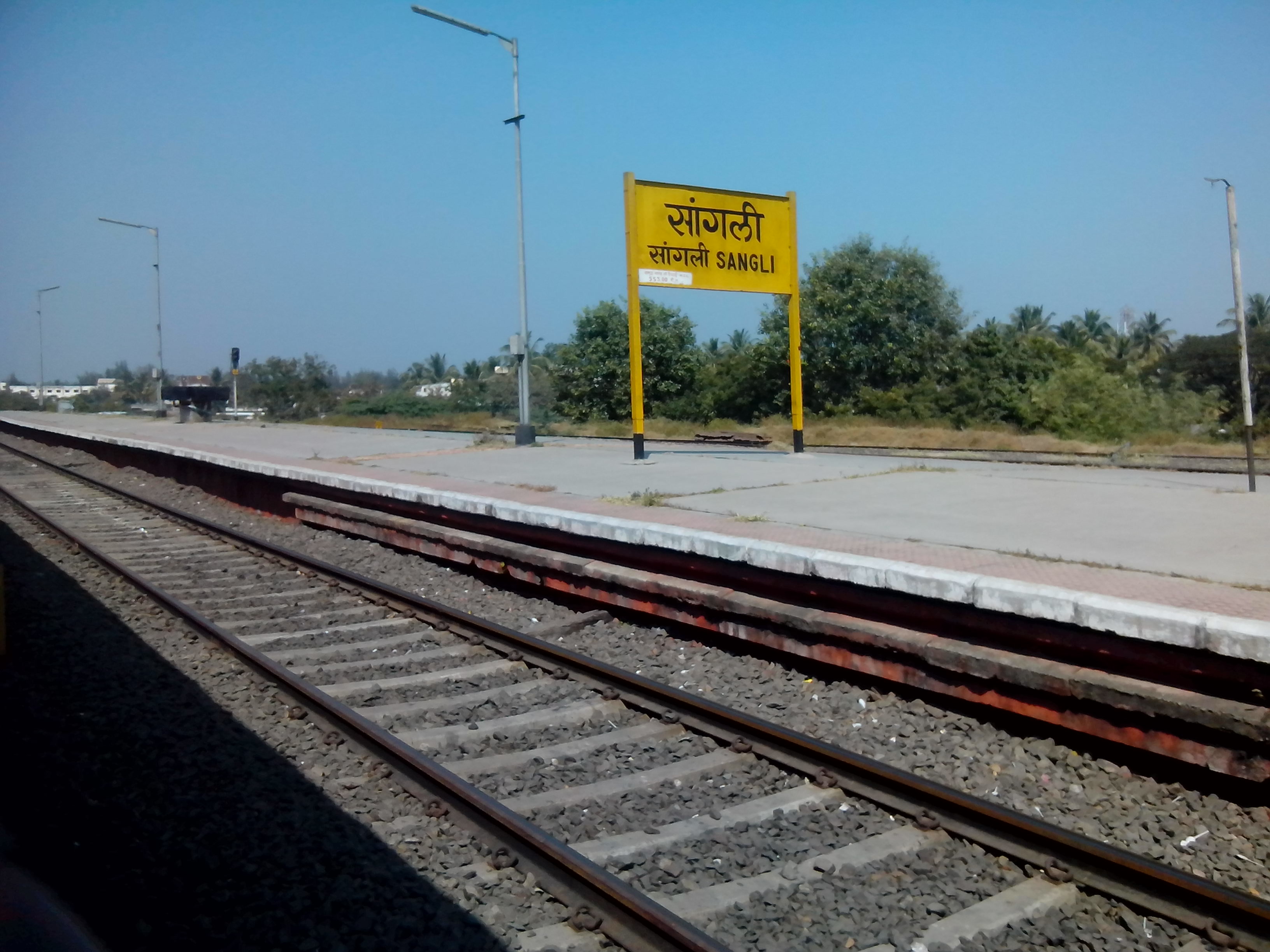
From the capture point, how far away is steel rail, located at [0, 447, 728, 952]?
347 cm

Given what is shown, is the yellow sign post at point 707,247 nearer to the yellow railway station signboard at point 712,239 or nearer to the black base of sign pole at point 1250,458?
the yellow railway station signboard at point 712,239

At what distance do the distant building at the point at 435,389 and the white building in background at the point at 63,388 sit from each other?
37380 millimetres

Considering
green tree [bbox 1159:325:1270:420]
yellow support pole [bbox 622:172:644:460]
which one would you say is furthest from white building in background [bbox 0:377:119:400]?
yellow support pole [bbox 622:172:644:460]

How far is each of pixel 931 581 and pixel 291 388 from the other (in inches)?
2431

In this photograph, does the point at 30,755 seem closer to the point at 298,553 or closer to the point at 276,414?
the point at 298,553

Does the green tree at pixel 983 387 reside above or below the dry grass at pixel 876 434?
above

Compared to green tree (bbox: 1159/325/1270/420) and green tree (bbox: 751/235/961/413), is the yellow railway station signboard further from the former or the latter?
green tree (bbox: 1159/325/1270/420)

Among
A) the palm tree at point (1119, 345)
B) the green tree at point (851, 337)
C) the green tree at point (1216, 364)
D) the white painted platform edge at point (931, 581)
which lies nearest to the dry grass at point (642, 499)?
the white painted platform edge at point (931, 581)

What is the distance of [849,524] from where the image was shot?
28.3 ft

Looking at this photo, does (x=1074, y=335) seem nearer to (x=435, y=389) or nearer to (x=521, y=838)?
(x=435, y=389)

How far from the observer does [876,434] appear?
27.9 meters

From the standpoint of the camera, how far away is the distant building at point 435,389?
82.9m

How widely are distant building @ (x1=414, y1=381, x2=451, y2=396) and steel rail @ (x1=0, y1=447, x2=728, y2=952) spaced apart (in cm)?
7127

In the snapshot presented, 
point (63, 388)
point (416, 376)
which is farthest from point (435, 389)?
point (63, 388)
